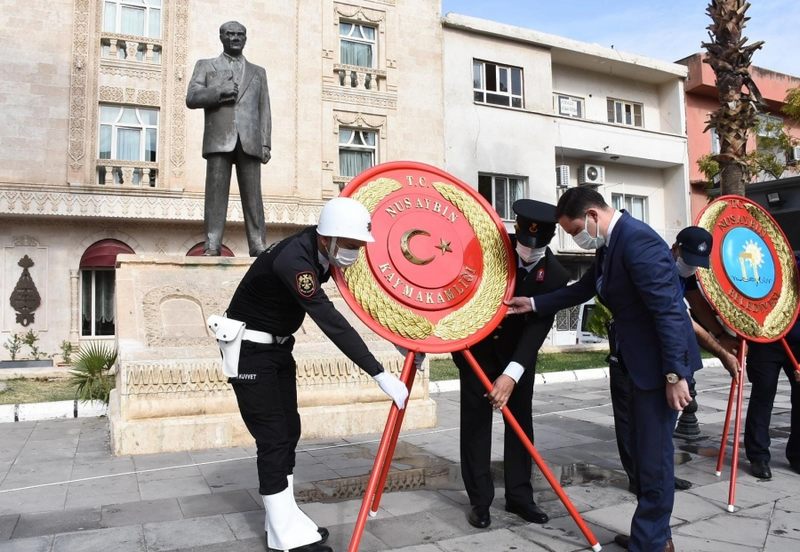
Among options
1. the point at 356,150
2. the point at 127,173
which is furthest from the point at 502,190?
the point at 127,173

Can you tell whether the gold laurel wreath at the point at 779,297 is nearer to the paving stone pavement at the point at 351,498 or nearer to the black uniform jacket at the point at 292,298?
the paving stone pavement at the point at 351,498

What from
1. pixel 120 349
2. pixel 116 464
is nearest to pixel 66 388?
pixel 120 349

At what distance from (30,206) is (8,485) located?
13.2m

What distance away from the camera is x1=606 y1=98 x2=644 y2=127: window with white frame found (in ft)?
A: 81.0

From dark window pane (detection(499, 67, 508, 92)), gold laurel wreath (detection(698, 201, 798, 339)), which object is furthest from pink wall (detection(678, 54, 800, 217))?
gold laurel wreath (detection(698, 201, 798, 339))

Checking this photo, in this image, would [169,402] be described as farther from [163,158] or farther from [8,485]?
[163,158]

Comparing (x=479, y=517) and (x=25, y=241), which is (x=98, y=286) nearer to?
(x=25, y=241)

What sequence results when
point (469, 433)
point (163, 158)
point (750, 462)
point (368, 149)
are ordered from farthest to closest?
point (368, 149) → point (163, 158) → point (750, 462) → point (469, 433)

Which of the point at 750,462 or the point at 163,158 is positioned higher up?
the point at 163,158

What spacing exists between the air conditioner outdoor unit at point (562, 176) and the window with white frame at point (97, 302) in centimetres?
1440

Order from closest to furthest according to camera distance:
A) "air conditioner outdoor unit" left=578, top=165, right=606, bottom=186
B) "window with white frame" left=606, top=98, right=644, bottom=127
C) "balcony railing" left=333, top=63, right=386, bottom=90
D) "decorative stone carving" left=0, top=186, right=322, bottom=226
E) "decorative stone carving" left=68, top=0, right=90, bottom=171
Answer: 1. "decorative stone carving" left=0, top=186, right=322, bottom=226
2. "decorative stone carving" left=68, top=0, right=90, bottom=171
3. "balcony railing" left=333, top=63, right=386, bottom=90
4. "air conditioner outdoor unit" left=578, top=165, right=606, bottom=186
5. "window with white frame" left=606, top=98, right=644, bottom=127

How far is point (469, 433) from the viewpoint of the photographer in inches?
155

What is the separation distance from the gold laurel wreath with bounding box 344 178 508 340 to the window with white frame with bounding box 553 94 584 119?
67.7ft

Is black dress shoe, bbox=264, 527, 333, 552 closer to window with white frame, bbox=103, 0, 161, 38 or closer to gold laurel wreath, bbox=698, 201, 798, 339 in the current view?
gold laurel wreath, bbox=698, 201, 798, 339
